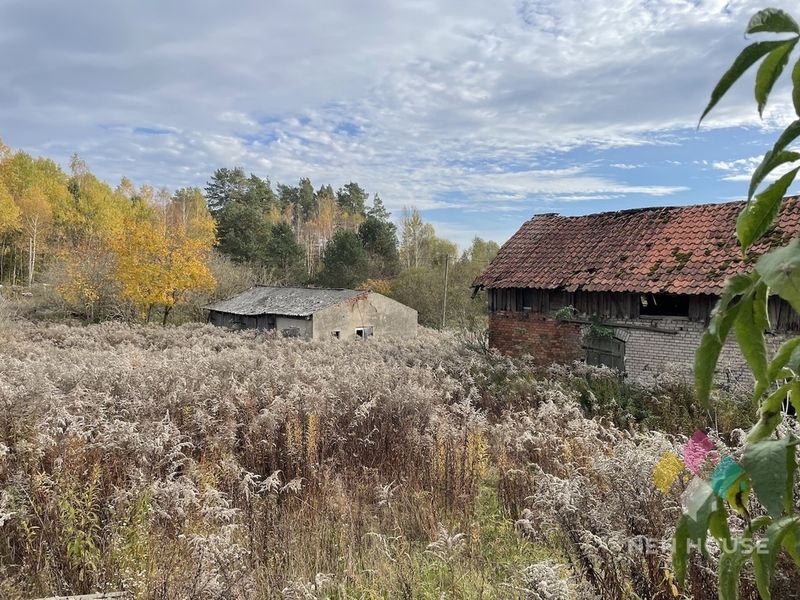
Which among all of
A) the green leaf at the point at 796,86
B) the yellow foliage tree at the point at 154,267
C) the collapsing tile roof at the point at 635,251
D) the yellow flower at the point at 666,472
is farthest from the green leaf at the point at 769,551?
the yellow foliage tree at the point at 154,267

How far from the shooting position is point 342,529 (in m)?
4.80

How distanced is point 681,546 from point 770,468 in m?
0.24

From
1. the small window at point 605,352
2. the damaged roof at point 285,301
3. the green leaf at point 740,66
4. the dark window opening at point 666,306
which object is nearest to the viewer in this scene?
the green leaf at point 740,66

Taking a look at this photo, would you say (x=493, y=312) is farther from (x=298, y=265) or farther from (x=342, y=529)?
(x=298, y=265)

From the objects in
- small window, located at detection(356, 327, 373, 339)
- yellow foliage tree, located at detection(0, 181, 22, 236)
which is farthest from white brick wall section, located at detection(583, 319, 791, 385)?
yellow foliage tree, located at detection(0, 181, 22, 236)

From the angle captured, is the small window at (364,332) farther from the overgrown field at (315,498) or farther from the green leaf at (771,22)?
the green leaf at (771,22)

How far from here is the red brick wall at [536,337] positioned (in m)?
16.5

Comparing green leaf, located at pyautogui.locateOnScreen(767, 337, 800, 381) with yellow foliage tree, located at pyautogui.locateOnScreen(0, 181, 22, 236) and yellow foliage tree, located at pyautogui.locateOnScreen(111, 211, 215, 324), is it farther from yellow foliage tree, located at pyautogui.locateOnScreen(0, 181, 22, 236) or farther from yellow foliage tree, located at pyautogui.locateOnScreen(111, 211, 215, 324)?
yellow foliage tree, located at pyautogui.locateOnScreen(0, 181, 22, 236)

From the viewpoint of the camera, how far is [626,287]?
49.3ft

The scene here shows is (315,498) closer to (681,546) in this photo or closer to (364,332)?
(681,546)

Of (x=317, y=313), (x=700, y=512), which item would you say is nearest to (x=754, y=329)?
(x=700, y=512)

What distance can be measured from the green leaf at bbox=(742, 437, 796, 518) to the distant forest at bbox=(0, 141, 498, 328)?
31.4 meters

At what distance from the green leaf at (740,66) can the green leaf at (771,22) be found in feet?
0.07

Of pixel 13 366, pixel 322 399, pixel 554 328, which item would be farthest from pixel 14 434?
pixel 554 328
